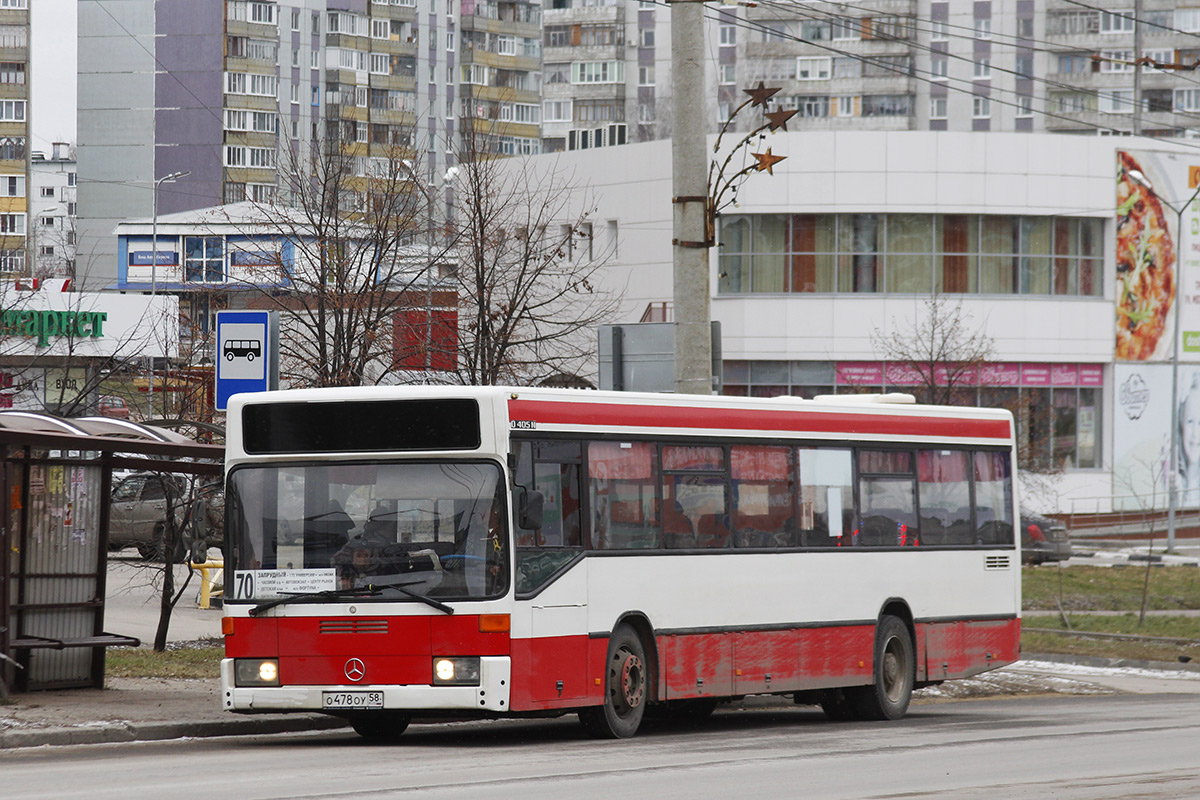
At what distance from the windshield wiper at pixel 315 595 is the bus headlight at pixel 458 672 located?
0.69 metres

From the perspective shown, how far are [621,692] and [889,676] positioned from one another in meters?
4.05

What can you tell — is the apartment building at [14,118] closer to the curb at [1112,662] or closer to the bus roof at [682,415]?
the curb at [1112,662]

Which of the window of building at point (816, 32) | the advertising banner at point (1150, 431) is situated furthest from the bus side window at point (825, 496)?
the window of building at point (816, 32)

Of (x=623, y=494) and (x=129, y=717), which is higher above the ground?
(x=623, y=494)

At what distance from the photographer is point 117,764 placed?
11578mm

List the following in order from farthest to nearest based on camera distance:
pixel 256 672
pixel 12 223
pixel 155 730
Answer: pixel 12 223 < pixel 155 730 < pixel 256 672

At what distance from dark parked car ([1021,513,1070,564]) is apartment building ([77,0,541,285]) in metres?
60.8

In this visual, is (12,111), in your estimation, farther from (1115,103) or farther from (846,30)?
(1115,103)

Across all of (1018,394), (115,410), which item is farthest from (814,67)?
(115,410)

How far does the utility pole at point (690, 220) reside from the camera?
56.2ft

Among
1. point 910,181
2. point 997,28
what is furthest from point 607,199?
point 997,28

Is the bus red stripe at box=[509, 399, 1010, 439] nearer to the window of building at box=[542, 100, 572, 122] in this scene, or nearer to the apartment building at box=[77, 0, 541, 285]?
the apartment building at box=[77, 0, 541, 285]

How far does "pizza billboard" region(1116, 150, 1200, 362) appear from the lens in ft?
176

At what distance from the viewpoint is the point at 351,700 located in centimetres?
1255
